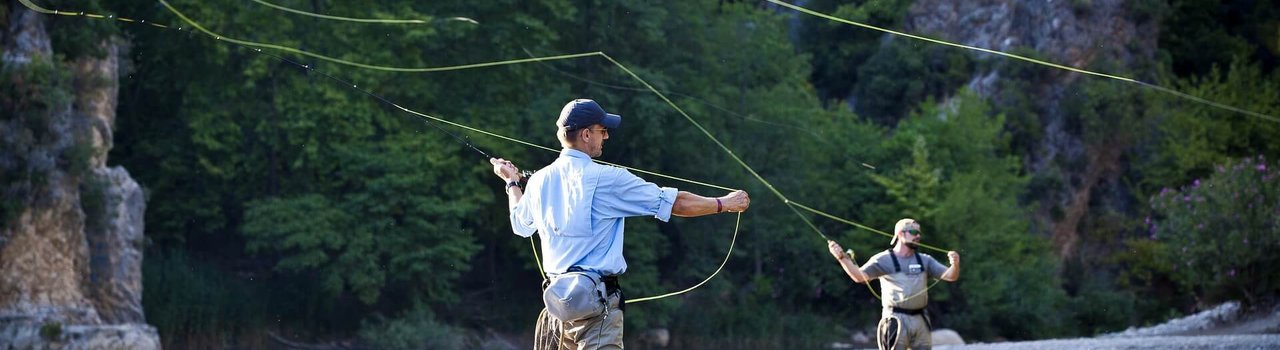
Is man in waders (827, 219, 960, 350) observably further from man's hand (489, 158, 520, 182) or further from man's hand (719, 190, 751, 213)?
man's hand (719, 190, 751, 213)

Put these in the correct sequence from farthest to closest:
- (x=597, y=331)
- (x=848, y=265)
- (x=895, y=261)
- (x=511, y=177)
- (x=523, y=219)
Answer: (x=895, y=261), (x=848, y=265), (x=511, y=177), (x=523, y=219), (x=597, y=331)

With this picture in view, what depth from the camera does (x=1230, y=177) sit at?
2883cm

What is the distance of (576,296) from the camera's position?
5.72 meters

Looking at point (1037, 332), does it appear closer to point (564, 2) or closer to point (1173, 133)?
point (1173, 133)

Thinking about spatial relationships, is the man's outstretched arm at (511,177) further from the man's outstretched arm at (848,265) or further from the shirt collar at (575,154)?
the man's outstretched arm at (848,265)

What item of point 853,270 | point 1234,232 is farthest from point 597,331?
point 1234,232

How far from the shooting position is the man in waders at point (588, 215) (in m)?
5.71

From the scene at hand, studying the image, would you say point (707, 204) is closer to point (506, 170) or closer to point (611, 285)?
point (611, 285)

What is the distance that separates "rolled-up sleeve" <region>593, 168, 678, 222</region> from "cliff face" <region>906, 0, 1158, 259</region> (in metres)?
37.5

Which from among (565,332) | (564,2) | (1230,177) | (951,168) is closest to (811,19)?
(951,168)

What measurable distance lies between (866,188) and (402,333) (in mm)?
13253

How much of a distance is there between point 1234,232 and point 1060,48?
17035mm

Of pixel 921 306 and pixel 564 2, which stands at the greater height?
pixel 564 2

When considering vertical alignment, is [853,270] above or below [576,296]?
below
